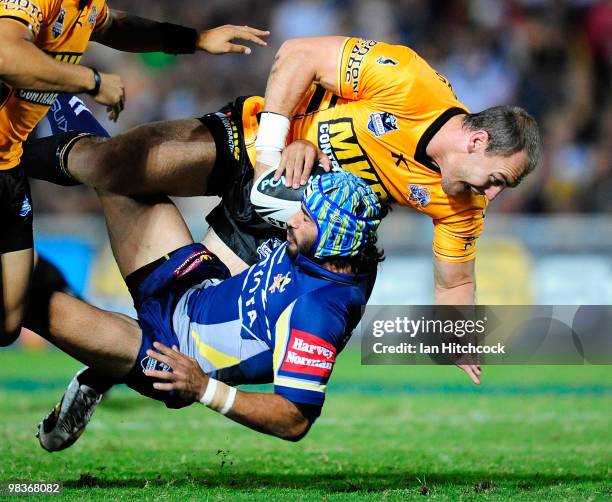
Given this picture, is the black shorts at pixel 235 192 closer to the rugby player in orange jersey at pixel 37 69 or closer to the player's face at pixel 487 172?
the rugby player in orange jersey at pixel 37 69

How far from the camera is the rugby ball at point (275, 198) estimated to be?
6.64 metres

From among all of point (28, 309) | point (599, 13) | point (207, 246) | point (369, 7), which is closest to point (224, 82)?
A: point (369, 7)

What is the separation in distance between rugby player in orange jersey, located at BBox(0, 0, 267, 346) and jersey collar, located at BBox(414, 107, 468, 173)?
135 cm

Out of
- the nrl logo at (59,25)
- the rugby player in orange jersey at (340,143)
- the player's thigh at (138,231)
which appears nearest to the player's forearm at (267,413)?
the rugby player in orange jersey at (340,143)

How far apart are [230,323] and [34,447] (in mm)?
2751

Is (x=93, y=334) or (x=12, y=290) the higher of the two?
(x=12, y=290)

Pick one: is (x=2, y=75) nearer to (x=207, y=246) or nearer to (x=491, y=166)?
(x=207, y=246)

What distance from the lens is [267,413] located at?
5773 mm

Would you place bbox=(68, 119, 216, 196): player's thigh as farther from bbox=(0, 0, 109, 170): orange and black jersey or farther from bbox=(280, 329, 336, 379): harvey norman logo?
bbox=(280, 329, 336, 379): harvey norman logo

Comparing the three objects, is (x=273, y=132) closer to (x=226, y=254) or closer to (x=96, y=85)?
(x=226, y=254)

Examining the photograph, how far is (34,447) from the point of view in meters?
8.27

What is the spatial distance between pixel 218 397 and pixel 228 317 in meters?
0.73

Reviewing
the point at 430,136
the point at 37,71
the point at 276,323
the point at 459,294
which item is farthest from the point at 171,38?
the point at 459,294

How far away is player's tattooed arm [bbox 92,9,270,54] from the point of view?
732 centimetres
